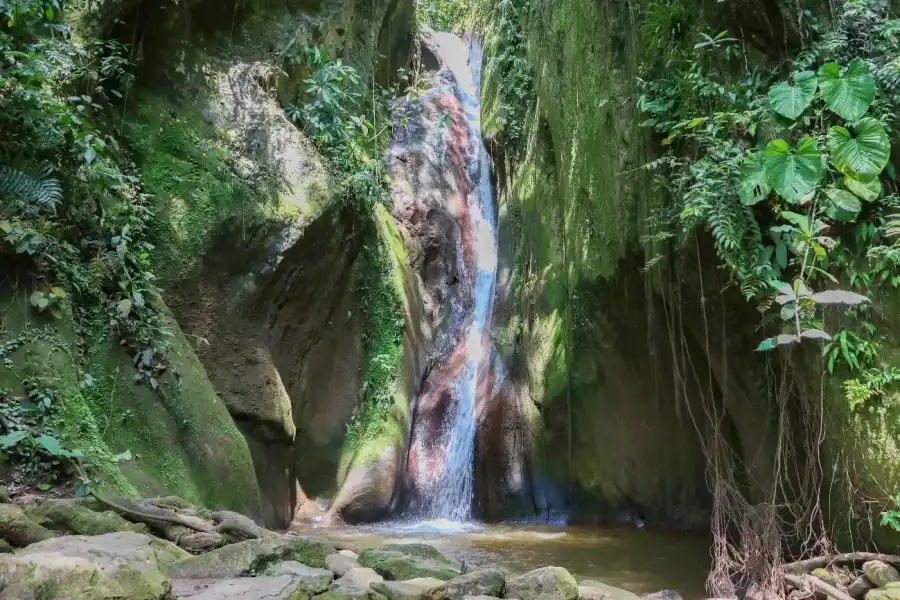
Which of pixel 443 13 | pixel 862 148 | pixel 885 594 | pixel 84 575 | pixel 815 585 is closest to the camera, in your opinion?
pixel 84 575

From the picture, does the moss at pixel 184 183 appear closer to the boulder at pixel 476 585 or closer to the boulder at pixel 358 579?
the boulder at pixel 358 579

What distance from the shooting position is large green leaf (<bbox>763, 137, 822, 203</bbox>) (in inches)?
197

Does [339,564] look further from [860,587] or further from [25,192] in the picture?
[25,192]

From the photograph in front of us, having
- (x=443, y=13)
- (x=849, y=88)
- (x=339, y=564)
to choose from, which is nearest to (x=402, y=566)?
(x=339, y=564)

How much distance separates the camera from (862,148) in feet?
16.3


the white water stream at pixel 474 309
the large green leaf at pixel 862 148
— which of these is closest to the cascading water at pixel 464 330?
the white water stream at pixel 474 309

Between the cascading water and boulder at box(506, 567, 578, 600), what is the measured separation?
648 centimetres

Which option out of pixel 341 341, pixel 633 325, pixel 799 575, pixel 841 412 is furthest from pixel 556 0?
pixel 799 575

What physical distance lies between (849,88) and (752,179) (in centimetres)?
94

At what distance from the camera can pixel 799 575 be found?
16.3 feet

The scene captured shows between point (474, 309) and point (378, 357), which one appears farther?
point (474, 309)

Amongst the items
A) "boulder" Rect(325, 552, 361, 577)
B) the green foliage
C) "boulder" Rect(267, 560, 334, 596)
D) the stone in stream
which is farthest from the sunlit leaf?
the green foliage

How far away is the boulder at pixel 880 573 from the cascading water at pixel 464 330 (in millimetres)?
6508

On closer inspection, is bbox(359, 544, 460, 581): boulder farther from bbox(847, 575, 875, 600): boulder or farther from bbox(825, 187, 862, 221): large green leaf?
bbox(825, 187, 862, 221): large green leaf
